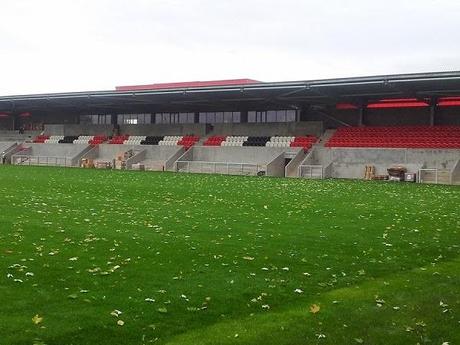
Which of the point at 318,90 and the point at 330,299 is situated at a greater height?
the point at 318,90

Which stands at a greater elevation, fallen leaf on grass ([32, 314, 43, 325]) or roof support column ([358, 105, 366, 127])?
roof support column ([358, 105, 366, 127])

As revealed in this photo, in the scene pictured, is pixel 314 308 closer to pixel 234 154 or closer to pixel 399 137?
pixel 399 137

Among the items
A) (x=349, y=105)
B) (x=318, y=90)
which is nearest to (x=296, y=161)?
(x=318, y=90)

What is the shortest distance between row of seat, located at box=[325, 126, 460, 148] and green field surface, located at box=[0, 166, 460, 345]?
2972 cm

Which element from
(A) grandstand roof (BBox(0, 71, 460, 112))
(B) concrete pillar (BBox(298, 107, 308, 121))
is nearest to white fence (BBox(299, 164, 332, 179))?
(A) grandstand roof (BBox(0, 71, 460, 112))

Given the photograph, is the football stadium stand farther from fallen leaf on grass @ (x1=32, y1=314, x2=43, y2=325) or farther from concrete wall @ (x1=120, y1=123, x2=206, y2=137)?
fallen leaf on grass @ (x1=32, y1=314, x2=43, y2=325)

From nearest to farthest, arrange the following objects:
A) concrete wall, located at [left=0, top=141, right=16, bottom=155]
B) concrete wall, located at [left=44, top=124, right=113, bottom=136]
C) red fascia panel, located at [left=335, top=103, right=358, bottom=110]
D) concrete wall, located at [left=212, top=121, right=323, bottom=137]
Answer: red fascia panel, located at [left=335, top=103, right=358, bottom=110], concrete wall, located at [left=212, top=121, right=323, bottom=137], concrete wall, located at [left=0, top=141, right=16, bottom=155], concrete wall, located at [left=44, top=124, right=113, bottom=136]

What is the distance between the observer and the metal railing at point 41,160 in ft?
204

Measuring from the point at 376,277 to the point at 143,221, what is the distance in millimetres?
7723

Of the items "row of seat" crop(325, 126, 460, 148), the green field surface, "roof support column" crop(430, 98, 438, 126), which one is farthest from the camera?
"roof support column" crop(430, 98, 438, 126)

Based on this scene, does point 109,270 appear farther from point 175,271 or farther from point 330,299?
point 330,299

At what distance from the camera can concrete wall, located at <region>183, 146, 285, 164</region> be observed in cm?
5256

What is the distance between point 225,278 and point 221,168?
42.7 metres

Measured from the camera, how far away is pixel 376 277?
943cm
